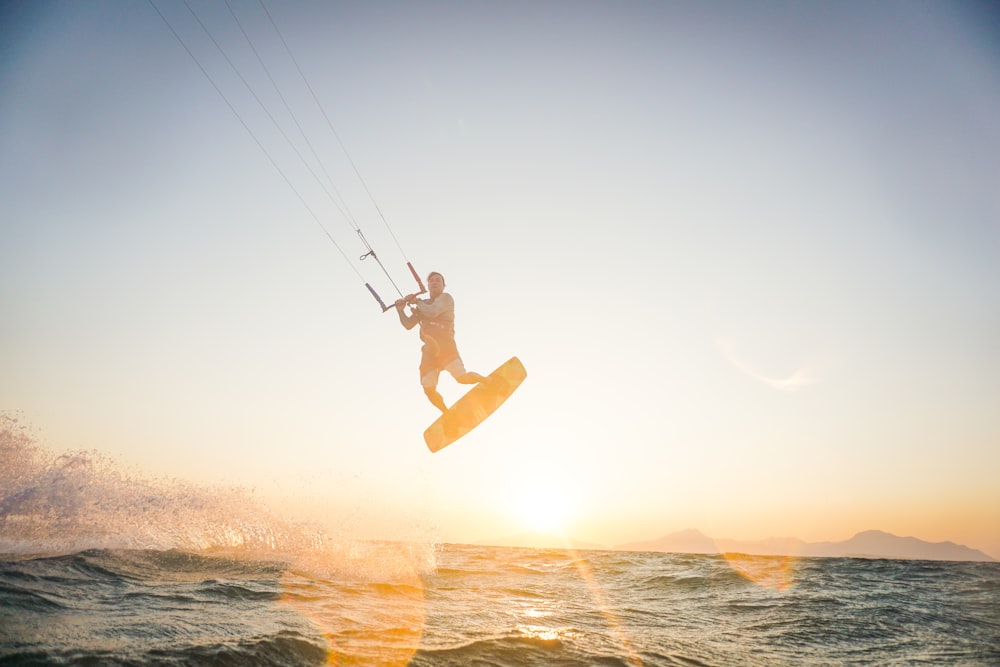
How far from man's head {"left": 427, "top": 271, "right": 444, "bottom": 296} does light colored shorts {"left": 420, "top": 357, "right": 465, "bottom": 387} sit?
5.00 ft

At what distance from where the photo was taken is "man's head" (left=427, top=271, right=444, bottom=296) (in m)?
10.5

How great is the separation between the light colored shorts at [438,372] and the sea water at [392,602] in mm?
3892

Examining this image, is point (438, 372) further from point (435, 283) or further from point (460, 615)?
point (460, 615)

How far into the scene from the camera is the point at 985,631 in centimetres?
593

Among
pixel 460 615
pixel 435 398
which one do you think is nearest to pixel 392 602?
pixel 460 615

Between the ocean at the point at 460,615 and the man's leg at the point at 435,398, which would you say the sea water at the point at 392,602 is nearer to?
the ocean at the point at 460,615

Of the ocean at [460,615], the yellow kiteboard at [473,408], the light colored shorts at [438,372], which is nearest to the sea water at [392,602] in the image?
the ocean at [460,615]

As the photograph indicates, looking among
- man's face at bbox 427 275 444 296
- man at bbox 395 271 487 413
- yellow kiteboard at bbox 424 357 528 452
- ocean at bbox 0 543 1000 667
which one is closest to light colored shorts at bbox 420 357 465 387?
man at bbox 395 271 487 413

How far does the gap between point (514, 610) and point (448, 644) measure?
238 cm

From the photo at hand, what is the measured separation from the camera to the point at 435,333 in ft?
33.9

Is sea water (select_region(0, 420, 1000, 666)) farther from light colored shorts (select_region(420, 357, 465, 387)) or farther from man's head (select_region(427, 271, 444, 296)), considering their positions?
man's head (select_region(427, 271, 444, 296))

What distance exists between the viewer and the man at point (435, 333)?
10141mm

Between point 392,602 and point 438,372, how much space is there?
476cm

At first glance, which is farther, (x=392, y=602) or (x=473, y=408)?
(x=473, y=408)
